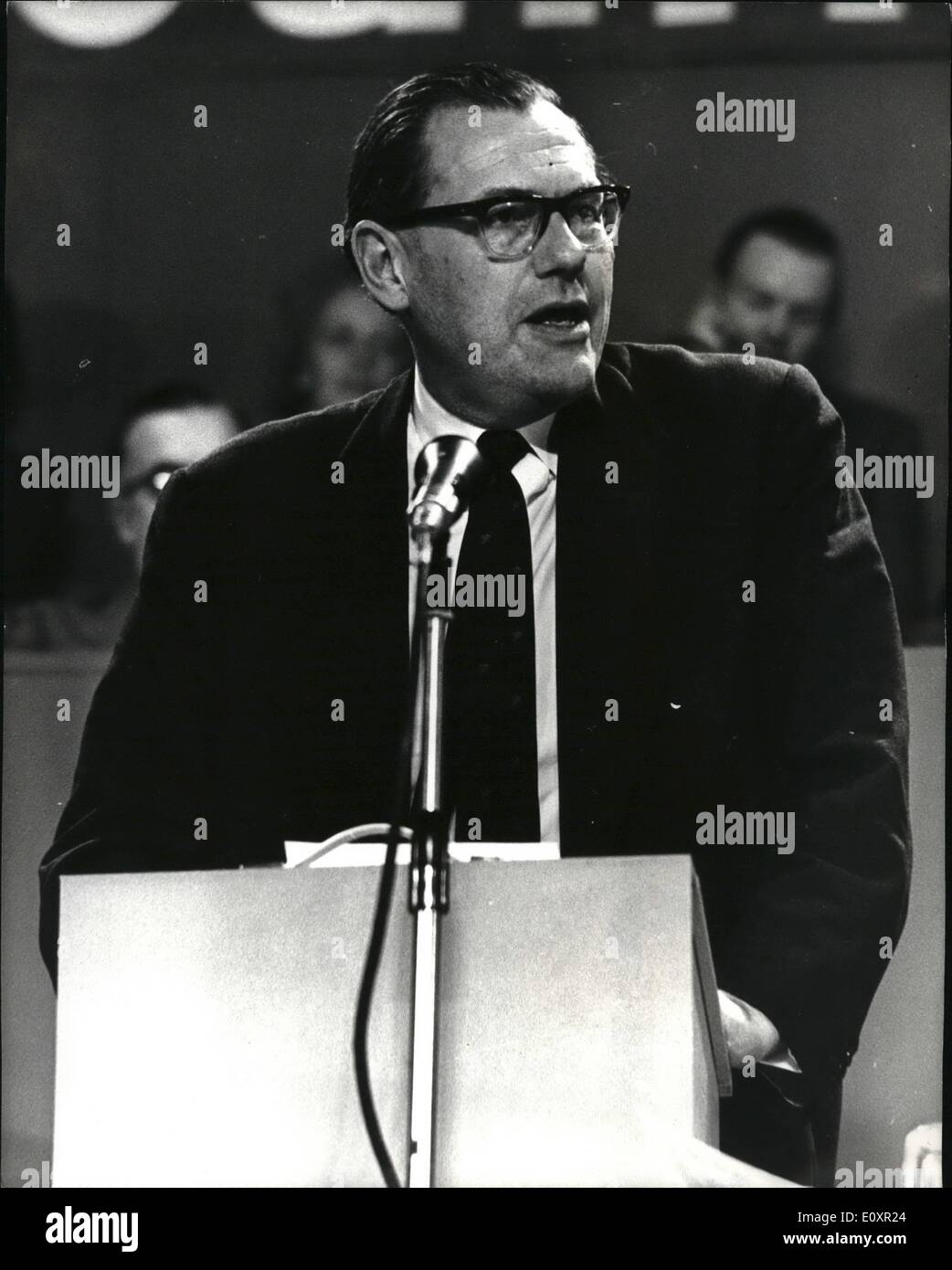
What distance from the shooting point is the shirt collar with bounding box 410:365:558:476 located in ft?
10.2

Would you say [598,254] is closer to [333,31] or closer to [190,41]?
[333,31]

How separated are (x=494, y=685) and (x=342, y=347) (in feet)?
2.17

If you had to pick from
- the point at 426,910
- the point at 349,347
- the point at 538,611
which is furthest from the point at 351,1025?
the point at 349,347

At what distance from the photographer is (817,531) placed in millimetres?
3090

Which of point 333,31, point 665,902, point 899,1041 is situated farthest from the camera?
point 333,31

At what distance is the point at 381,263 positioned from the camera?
10.3ft

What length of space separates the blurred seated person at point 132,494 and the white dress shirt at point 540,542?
33cm

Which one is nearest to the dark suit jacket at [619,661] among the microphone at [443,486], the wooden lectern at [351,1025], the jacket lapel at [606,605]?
the jacket lapel at [606,605]

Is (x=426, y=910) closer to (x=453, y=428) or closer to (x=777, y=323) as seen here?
(x=453, y=428)

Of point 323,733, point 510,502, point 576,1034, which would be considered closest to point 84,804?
point 323,733

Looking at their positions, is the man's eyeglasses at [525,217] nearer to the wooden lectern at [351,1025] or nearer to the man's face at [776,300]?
the man's face at [776,300]

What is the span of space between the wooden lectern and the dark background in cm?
100
